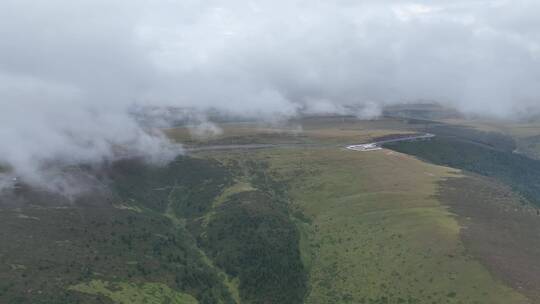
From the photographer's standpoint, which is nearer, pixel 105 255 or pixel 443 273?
pixel 443 273

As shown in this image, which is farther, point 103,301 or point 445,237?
point 445,237

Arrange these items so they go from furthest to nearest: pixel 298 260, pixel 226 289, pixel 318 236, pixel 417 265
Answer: pixel 318 236
pixel 298 260
pixel 226 289
pixel 417 265

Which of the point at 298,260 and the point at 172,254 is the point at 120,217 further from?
the point at 298,260

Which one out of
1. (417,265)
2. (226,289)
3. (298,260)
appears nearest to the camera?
(417,265)

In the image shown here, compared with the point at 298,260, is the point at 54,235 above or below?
above

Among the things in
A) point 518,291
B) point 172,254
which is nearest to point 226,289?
point 172,254

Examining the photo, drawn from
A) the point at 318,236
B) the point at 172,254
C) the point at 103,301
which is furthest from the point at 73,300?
the point at 318,236

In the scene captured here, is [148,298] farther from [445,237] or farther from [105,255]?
[445,237]

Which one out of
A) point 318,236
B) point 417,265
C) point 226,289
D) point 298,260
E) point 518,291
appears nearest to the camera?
point 518,291

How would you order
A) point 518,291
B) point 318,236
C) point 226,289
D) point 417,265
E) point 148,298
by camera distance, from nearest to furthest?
point 518,291 → point 148,298 → point 417,265 → point 226,289 → point 318,236
